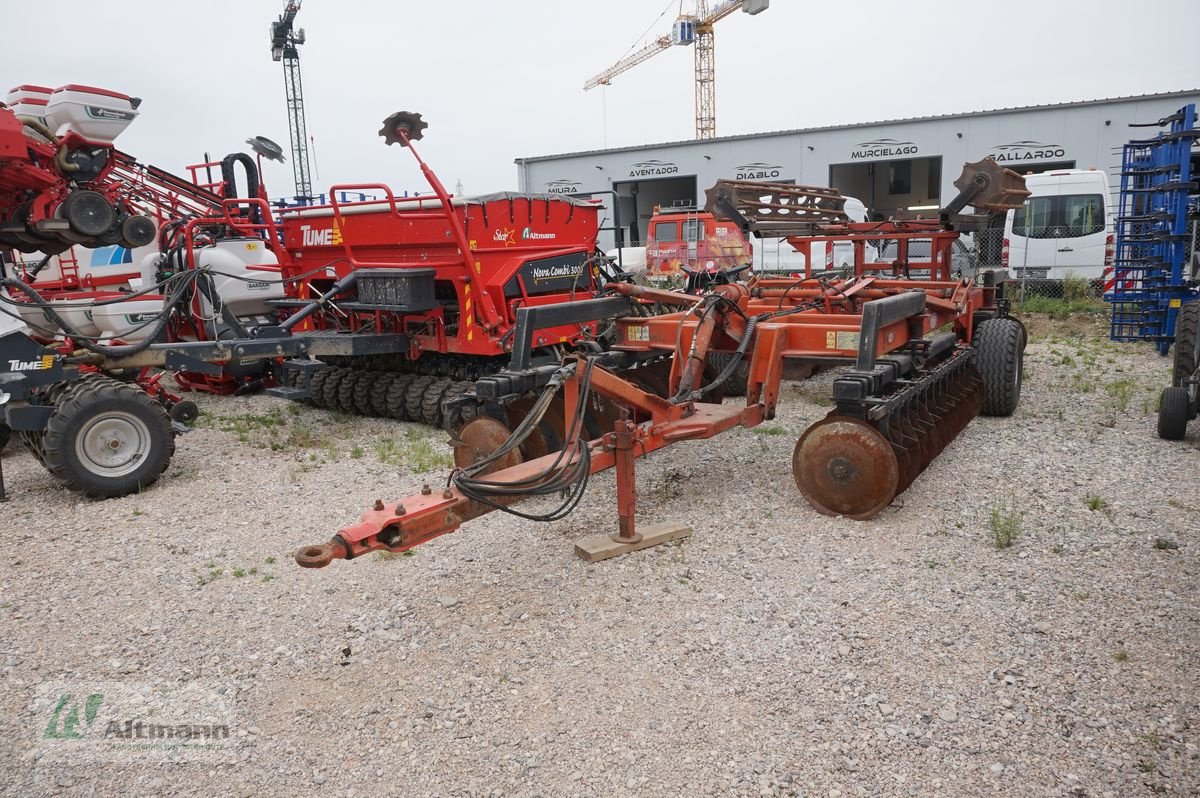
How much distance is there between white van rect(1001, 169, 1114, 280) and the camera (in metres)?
15.1

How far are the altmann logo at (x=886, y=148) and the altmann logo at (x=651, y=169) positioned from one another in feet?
20.0

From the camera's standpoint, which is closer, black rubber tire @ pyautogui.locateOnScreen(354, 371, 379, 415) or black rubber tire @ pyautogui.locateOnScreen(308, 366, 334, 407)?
black rubber tire @ pyautogui.locateOnScreen(354, 371, 379, 415)

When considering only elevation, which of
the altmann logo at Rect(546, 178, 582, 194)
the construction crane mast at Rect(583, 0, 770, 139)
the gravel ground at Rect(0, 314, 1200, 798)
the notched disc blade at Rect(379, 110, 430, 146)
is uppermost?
the construction crane mast at Rect(583, 0, 770, 139)

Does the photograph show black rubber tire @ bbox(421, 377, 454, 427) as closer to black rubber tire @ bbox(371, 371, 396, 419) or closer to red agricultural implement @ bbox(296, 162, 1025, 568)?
black rubber tire @ bbox(371, 371, 396, 419)

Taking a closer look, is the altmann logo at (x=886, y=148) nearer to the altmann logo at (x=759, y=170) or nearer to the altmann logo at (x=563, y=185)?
the altmann logo at (x=759, y=170)

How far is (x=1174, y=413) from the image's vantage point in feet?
19.9

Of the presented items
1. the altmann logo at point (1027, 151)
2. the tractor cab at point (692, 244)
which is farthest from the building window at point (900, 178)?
the tractor cab at point (692, 244)

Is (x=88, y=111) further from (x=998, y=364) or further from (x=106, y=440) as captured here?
(x=998, y=364)

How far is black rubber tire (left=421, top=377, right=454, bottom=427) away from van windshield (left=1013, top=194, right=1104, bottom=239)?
38.4ft

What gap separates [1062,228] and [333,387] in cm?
1307

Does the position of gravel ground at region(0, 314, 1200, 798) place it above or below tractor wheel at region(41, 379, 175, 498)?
below

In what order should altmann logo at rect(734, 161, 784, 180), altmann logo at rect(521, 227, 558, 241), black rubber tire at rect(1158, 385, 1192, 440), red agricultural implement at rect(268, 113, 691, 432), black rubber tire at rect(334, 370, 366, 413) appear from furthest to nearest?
altmann logo at rect(734, 161, 784, 180)
black rubber tire at rect(334, 370, 366, 413)
altmann logo at rect(521, 227, 558, 241)
red agricultural implement at rect(268, 113, 691, 432)
black rubber tire at rect(1158, 385, 1192, 440)

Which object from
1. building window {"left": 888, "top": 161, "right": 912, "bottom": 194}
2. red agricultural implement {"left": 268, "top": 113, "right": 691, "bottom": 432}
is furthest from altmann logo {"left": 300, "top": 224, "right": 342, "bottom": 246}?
building window {"left": 888, "top": 161, "right": 912, "bottom": 194}

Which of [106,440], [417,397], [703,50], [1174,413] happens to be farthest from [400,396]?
[703,50]
